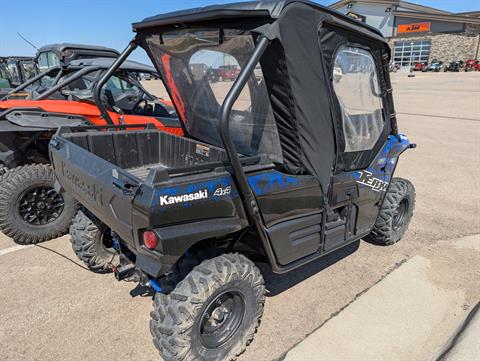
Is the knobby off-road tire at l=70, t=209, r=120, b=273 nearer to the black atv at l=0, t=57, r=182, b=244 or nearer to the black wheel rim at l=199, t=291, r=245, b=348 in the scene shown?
the black atv at l=0, t=57, r=182, b=244

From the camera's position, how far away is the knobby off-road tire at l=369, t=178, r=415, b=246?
159 inches

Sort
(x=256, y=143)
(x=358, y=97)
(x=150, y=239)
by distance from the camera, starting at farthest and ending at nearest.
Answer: (x=358, y=97), (x=256, y=143), (x=150, y=239)

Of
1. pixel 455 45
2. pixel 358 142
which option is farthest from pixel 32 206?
pixel 455 45

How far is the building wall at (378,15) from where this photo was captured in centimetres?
5291

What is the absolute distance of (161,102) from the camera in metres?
6.08

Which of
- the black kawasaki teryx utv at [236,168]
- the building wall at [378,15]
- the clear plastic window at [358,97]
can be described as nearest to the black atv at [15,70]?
the black kawasaki teryx utv at [236,168]

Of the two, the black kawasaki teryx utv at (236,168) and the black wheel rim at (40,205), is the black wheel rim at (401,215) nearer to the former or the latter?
the black kawasaki teryx utv at (236,168)

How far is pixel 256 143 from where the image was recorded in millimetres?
2846

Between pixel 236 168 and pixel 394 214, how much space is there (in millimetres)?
2588

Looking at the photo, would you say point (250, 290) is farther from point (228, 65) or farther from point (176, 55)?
point (176, 55)

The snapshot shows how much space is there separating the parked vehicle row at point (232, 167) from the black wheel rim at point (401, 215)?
0.55 m

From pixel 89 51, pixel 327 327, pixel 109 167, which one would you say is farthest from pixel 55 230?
pixel 89 51

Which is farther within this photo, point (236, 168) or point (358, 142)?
point (358, 142)

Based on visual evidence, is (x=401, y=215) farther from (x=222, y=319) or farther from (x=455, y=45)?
(x=455, y=45)
